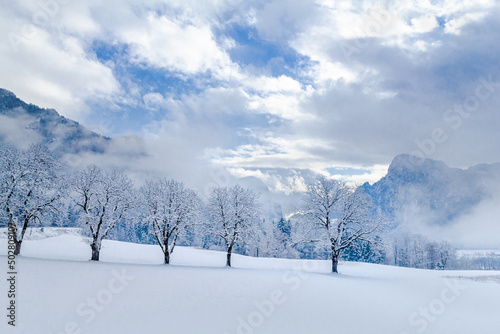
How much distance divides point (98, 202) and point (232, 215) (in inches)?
647

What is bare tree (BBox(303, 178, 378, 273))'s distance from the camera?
97.7ft

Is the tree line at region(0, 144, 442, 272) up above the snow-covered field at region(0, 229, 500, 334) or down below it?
above

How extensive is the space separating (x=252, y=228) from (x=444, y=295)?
20.5m

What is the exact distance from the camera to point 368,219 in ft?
97.2

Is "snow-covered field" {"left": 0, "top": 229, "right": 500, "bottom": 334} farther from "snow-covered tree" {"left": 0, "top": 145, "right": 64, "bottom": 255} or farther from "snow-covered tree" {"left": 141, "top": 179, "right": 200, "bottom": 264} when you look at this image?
"snow-covered tree" {"left": 141, "top": 179, "right": 200, "bottom": 264}

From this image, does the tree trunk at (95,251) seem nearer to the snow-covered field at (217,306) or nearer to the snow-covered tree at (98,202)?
the snow-covered tree at (98,202)

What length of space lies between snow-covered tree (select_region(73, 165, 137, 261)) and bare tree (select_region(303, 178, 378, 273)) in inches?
908

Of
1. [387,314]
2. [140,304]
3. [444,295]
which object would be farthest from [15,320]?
[444,295]

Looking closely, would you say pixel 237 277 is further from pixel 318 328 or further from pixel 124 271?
pixel 318 328

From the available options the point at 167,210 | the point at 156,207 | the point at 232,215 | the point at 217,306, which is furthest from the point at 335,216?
the point at 156,207

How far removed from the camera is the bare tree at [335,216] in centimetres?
2977

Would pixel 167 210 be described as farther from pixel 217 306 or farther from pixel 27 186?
pixel 217 306

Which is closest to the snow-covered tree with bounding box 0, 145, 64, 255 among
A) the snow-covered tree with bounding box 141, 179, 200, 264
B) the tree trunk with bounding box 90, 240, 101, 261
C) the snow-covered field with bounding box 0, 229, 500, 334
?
the tree trunk with bounding box 90, 240, 101, 261

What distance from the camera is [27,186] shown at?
2467 cm
